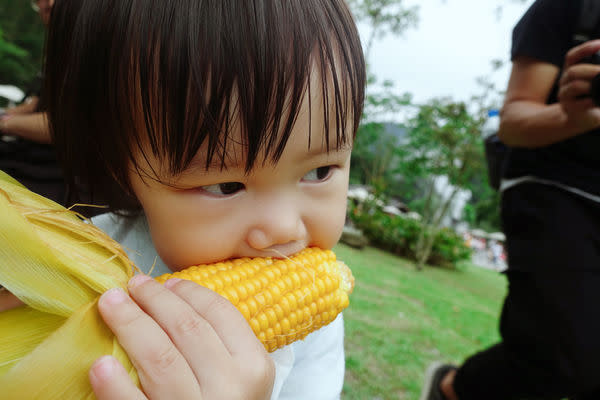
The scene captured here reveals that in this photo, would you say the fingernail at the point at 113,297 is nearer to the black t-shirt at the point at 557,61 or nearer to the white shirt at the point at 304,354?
the white shirt at the point at 304,354

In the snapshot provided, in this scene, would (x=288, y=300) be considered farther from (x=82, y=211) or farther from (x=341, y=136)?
(x=82, y=211)

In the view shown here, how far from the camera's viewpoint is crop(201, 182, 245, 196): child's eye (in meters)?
0.71

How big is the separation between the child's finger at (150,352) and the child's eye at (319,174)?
406 millimetres

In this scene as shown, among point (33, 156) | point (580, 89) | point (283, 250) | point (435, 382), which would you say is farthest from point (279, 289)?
point (435, 382)

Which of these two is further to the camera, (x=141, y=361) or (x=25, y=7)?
(x=25, y=7)

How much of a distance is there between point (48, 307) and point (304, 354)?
0.63 m

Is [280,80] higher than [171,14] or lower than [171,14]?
lower

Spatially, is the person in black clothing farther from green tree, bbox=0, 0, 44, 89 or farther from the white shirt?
green tree, bbox=0, 0, 44, 89

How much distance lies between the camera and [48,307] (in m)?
0.53

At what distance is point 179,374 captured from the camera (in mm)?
519

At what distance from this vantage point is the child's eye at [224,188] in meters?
0.71

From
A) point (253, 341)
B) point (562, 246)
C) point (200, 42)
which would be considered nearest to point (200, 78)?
point (200, 42)

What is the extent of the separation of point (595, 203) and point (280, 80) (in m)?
1.27

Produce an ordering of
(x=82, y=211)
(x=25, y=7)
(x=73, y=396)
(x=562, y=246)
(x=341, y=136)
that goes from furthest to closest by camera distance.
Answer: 1. (x=25, y=7)
2. (x=562, y=246)
3. (x=82, y=211)
4. (x=341, y=136)
5. (x=73, y=396)
